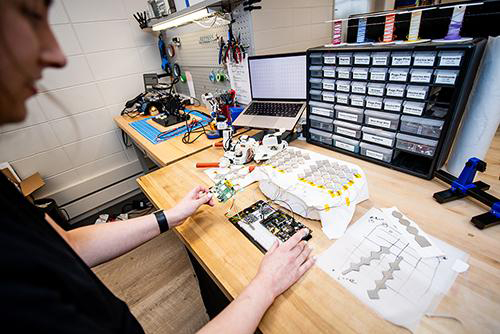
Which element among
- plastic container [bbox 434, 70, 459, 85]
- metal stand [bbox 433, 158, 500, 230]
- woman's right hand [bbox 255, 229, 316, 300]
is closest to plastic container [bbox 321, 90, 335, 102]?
plastic container [bbox 434, 70, 459, 85]

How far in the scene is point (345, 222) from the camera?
0.68 meters

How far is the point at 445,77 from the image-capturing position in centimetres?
70

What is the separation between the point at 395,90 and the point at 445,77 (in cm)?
14

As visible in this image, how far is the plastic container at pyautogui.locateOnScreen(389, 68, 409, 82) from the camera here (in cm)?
78

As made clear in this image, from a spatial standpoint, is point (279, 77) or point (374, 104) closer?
point (374, 104)

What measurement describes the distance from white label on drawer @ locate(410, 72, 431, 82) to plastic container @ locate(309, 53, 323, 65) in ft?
1.20

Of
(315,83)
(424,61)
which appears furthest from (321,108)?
(424,61)

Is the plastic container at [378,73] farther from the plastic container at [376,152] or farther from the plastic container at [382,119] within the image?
the plastic container at [376,152]

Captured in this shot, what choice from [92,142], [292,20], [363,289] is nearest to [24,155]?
[92,142]

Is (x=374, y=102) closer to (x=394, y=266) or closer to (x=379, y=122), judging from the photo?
(x=379, y=122)

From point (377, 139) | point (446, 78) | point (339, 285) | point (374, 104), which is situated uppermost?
point (446, 78)

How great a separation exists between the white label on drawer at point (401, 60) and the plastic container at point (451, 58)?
0.28 feet

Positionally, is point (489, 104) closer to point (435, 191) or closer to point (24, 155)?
point (435, 191)

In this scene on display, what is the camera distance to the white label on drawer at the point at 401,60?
0.76 meters
